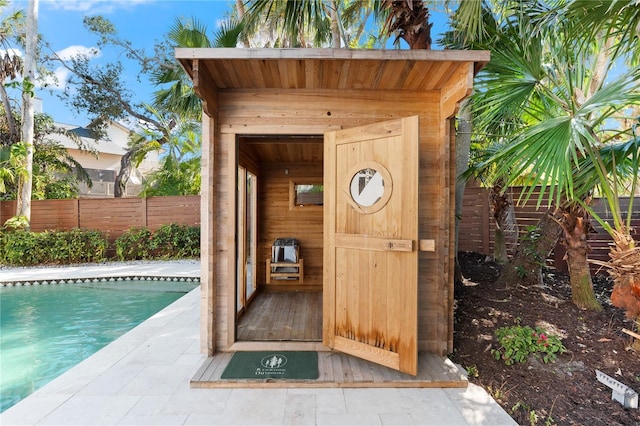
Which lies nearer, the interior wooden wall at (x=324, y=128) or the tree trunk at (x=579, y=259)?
the interior wooden wall at (x=324, y=128)

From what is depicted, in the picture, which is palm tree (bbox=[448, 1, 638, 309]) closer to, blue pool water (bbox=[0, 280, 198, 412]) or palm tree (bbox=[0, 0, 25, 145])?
blue pool water (bbox=[0, 280, 198, 412])

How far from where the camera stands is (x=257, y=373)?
8.09 ft

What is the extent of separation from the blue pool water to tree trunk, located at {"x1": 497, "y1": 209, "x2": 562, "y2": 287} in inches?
202

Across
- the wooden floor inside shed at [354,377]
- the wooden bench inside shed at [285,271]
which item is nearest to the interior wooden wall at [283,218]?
the wooden bench inside shed at [285,271]

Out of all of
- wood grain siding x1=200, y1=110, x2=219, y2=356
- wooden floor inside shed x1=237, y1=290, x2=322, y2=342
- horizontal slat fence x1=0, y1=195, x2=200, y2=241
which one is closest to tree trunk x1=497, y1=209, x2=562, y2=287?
wooden floor inside shed x1=237, y1=290, x2=322, y2=342

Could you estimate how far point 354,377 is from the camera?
2.42 metres

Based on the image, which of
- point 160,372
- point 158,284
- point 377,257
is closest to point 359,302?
point 377,257

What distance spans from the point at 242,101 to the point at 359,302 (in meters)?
2.08

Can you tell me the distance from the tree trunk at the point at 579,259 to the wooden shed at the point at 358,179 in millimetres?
1456

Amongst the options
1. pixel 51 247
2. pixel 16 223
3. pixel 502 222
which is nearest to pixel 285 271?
pixel 502 222

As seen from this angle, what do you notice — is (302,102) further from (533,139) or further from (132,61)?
(132,61)

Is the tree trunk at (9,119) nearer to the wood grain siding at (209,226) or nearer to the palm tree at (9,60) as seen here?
the palm tree at (9,60)

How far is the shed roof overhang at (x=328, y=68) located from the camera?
7.50 feet

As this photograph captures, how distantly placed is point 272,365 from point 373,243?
4.35 ft
